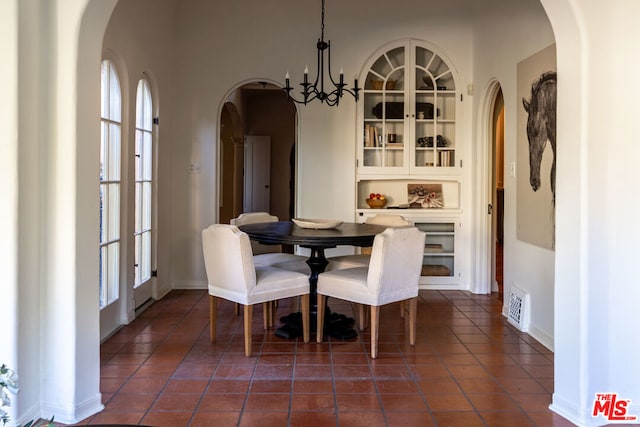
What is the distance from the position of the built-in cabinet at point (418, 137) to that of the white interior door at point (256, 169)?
11.2 feet

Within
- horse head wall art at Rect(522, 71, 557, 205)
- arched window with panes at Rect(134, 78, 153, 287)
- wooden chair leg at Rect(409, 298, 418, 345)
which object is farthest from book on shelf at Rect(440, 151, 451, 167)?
arched window with panes at Rect(134, 78, 153, 287)

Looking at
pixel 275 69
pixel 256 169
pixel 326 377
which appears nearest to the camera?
pixel 326 377

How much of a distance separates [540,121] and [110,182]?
312 cm

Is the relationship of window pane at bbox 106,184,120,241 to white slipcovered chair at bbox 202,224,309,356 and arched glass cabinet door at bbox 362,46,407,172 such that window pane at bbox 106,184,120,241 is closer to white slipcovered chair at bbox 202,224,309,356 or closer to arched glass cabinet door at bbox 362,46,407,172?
white slipcovered chair at bbox 202,224,309,356

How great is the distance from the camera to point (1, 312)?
82.3 inches

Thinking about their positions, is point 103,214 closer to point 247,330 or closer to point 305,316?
point 247,330

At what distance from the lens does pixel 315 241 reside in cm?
329

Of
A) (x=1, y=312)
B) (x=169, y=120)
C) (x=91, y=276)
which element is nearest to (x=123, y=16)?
(x=169, y=120)

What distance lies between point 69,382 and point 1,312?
45 cm

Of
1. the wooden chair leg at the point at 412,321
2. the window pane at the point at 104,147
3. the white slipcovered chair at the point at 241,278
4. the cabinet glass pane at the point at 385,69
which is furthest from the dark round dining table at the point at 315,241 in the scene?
the cabinet glass pane at the point at 385,69

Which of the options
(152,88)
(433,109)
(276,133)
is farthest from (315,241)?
(276,133)

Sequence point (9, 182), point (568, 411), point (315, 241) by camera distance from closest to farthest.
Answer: point (9, 182), point (568, 411), point (315, 241)

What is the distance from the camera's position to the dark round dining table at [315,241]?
331cm

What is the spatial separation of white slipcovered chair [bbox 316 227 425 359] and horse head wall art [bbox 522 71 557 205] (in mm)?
1029
